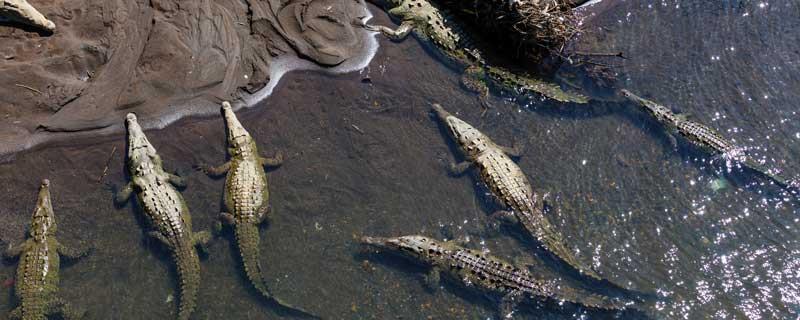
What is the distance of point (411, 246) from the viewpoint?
279 inches

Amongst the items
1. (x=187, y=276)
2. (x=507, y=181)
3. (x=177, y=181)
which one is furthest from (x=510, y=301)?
(x=177, y=181)

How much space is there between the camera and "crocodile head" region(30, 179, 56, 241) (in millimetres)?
7020

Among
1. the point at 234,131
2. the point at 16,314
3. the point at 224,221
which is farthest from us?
the point at 234,131

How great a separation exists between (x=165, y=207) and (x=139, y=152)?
91cm

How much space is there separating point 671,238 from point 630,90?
2.42m

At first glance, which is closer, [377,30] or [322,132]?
[322,132]

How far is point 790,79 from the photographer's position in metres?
8.56

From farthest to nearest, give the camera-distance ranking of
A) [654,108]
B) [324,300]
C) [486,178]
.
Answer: [654,108]
[486,178]
[324,300]

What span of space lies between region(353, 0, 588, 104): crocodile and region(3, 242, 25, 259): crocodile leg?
5.59 m

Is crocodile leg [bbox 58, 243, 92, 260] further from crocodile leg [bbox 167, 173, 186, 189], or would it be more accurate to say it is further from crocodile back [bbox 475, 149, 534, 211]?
crocodile back [bbox 475, 149, 534, 211]

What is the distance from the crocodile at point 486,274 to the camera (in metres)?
6.79

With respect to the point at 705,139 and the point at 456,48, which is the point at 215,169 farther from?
the point at 705,139

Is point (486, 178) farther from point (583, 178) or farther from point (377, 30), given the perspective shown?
Result: point (377, 30)

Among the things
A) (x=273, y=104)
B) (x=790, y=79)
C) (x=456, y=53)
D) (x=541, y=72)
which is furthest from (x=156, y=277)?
(x=790, y=79)
